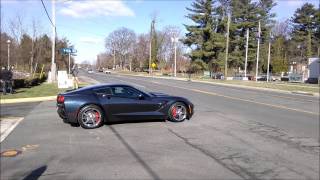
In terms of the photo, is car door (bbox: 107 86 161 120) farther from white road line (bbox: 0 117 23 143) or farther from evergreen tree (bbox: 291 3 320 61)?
evergreen tree (bbox: 291 3 320 61)

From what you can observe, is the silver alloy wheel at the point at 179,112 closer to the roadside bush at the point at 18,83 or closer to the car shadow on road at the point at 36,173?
the car shadow on road at the point at 36,173

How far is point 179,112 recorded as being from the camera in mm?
13789

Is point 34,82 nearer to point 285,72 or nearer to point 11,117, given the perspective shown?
point 11,117

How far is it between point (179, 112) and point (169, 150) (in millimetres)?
4481

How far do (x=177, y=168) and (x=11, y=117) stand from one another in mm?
9798

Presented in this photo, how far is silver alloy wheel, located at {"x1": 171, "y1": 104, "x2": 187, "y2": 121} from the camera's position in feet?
44.8

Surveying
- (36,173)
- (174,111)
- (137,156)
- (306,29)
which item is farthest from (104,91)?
(306,29)

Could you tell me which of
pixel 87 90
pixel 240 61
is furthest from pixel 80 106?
pixel 240 61

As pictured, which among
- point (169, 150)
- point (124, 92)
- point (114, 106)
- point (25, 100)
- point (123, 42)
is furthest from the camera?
point (123, 42)

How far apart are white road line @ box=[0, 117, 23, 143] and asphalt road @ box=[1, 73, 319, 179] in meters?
0.22

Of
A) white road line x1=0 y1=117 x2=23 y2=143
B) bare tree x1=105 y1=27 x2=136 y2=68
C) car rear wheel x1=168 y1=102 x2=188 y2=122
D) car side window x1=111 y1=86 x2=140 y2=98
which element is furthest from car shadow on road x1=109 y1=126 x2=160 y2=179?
bare tree x1=105 y1=27 x2=136 y2=68

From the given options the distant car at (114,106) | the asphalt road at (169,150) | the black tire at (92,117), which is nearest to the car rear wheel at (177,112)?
the distant car at (114,106)

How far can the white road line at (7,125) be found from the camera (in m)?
12.0

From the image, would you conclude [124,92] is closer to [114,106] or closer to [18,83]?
[114,106]
